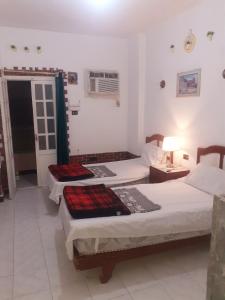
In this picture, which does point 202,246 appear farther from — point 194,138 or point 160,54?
point 160,54

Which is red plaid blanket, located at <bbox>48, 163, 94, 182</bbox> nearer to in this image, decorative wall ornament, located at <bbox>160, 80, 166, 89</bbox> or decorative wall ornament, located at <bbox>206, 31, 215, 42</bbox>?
decorative wall ornament, located at <bbox>160, 80, 166, 89</bbox>

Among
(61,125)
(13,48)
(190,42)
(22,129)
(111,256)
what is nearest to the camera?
(111,256)

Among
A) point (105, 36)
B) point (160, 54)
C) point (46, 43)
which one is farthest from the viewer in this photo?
point (105, 36)

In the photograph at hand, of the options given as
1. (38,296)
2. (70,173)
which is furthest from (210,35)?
(38,296)

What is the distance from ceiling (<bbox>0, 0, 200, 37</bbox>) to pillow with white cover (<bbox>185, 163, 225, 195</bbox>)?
2048 mm

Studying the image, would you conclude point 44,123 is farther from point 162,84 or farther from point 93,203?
point 93,203

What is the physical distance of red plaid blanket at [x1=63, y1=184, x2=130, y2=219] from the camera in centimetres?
211

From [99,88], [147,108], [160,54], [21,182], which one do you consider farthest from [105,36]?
[21,182]

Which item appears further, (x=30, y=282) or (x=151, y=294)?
(x=30, y=282)

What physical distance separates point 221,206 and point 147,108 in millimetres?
3285

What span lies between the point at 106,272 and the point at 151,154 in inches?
86.6

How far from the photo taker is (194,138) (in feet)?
10.7

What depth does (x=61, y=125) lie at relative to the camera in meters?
4.33

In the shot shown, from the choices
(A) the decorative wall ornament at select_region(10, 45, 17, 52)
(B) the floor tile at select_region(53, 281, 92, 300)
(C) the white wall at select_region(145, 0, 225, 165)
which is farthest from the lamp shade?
(A) the decorative wall ornament at select_region(10, 45, 17, 52)
